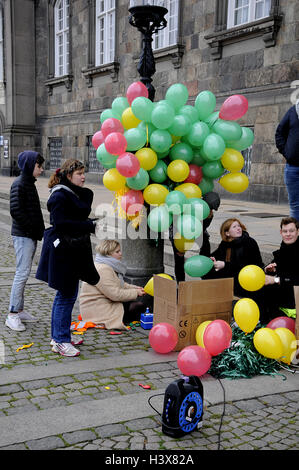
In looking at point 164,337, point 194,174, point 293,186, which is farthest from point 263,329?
point 293,186

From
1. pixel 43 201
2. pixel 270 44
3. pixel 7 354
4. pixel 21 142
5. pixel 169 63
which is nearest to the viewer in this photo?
pixel 7 354

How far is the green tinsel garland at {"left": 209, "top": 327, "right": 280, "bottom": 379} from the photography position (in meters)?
3.78

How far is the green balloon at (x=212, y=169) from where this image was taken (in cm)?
479

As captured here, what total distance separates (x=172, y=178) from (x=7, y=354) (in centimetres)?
217

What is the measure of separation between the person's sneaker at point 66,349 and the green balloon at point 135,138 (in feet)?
6.21

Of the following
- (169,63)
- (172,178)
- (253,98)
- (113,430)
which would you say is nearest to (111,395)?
(113,430)

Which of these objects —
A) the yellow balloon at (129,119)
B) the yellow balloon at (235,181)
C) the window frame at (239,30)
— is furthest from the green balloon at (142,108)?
the window frame at (239,30)

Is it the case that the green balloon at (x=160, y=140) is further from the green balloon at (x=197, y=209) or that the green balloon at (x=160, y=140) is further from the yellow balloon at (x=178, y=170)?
the green balloon at (x=197, y=209)

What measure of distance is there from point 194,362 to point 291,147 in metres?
2.72

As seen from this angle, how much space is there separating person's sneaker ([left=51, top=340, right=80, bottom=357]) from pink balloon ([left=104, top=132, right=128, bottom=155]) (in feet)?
5.87

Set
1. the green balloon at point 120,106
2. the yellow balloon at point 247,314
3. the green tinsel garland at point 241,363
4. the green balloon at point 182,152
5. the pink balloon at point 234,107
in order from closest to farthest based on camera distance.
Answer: the green tinsel garland at point 241,363 < the yellow balloon at point 247,314 < the pink balloon at point 234,107 < the green balloon at point 182,152 < the green balloon at point 120,106

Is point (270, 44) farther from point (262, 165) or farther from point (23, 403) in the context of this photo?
point (23, 403)

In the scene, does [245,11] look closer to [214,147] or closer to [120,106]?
[120,106]

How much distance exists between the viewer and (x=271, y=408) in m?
3.27
